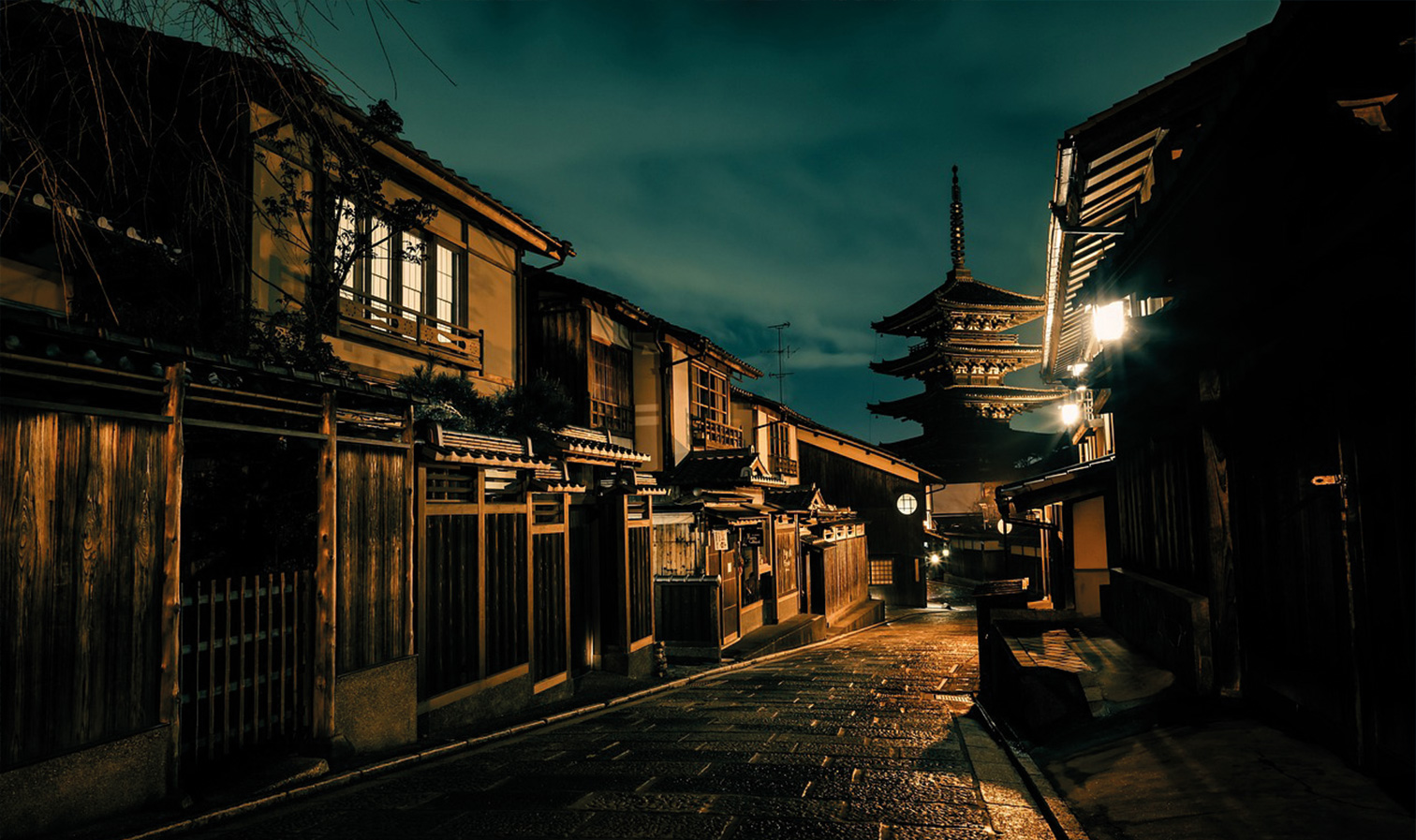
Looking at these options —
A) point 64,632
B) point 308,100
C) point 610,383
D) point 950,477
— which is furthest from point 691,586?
point 950,477

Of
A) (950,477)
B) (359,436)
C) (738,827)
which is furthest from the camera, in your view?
(950,477)

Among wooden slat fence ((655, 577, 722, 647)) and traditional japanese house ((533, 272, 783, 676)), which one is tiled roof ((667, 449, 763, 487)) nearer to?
traditional japanese house ((533, 272, 783, 676))

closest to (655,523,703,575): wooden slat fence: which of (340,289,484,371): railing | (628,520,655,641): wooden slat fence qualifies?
(628,520,655,641): wooden slat fence

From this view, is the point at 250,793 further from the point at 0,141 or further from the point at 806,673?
the point at 806,673

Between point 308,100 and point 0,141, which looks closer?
point 0,141

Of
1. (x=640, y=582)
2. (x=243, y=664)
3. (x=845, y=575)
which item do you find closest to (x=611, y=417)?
(x=640, y=582)

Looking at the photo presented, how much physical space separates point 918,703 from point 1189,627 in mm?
4769

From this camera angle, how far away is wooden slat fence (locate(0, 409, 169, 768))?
504cm

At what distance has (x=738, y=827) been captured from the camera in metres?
5.30

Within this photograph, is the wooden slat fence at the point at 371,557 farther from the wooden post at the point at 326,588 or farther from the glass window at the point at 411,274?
the glass window at the point at 411,274

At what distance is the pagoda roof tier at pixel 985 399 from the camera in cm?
4453

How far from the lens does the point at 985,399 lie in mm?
45281

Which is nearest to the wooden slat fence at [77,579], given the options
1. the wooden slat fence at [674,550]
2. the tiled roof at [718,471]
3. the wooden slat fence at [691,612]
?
the wooden slat fence at [691,612]

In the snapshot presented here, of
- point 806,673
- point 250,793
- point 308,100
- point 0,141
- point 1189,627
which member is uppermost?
point 308,100
